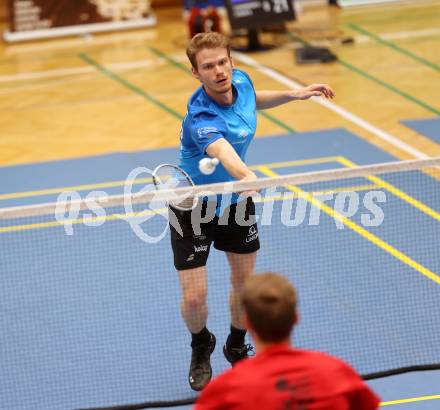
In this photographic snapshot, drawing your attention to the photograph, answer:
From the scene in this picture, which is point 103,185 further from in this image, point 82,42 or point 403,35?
point 403,35

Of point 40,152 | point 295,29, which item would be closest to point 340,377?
point 40,152

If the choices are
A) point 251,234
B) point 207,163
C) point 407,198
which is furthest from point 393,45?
point 207,163

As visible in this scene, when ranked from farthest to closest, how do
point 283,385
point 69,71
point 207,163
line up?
point 69,71 → point 207,163 → point 283,385

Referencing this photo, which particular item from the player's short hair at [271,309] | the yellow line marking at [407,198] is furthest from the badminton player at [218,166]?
the yellow line marking at [407,198]

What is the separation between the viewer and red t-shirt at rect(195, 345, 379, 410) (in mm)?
3496

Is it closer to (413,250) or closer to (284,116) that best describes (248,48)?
Result: (284,116)

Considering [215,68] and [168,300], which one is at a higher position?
[215,68]

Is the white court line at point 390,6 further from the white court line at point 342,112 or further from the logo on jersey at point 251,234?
the logo on jersey at point 251,234

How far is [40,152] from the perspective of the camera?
38.6 feet

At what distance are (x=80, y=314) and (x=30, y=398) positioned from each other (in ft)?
3.77

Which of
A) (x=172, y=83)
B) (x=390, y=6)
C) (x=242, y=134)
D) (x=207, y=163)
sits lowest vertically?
(x=390, y=6)

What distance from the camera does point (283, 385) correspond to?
349 cm

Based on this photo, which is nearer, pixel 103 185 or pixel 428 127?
pixel 103 185

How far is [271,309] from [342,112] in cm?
941
